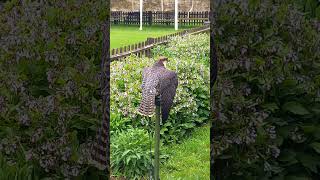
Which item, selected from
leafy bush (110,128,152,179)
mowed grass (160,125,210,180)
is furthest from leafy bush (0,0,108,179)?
mowed grass (160,125,210,180)

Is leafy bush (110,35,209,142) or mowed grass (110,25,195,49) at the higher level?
mowed grass (110,25,195,49)

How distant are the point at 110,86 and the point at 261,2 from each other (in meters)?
1.29

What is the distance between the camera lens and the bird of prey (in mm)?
3506

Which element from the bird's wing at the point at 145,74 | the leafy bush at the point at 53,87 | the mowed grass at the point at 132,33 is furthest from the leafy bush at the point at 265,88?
the leafy bush at the point at 53,87

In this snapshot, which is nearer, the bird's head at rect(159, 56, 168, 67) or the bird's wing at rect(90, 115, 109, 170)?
the bird's wing at rect(90, 115, 109, 170)

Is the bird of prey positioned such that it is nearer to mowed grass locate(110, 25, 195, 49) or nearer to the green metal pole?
the green metal pole

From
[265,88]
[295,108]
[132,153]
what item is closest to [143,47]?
[132,153]

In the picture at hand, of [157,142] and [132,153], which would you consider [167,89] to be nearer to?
[157,142]

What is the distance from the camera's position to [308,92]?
10.8 ft

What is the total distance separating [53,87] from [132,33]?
1.02m

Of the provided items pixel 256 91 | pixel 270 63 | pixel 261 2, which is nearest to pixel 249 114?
pixel 256 91

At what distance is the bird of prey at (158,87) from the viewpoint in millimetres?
3506

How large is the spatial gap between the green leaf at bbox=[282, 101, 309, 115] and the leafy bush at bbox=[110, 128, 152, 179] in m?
1.09

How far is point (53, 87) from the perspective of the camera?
3.26 metres
